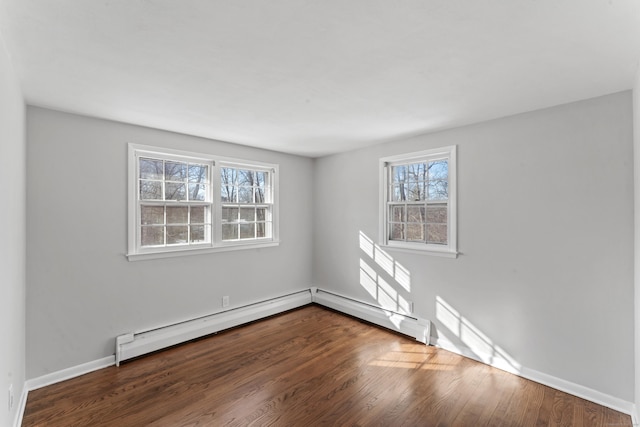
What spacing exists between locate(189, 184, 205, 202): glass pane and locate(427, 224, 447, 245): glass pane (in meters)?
2.85

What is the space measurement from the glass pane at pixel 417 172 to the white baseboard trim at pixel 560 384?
1.94 m

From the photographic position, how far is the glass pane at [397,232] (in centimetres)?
387

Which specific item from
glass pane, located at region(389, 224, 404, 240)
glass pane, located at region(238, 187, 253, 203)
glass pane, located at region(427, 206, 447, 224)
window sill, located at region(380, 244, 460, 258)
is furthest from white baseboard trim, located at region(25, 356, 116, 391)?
glass pane, located at region(427, 206, 447, 224)

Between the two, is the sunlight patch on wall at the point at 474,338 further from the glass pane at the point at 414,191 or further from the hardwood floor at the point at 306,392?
the glass pane at the point at 414,191

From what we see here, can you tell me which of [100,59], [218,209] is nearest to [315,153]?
[218,209]

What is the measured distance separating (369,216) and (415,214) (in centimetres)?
67

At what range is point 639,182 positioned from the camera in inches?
79.9

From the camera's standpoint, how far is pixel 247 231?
13.9 feet

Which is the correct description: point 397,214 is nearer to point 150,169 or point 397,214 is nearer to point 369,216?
point 369,216

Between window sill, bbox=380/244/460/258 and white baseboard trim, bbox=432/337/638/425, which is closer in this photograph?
white baseboard trim, bbox=432/337/638/425

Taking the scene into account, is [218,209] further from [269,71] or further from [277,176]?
[269,71]

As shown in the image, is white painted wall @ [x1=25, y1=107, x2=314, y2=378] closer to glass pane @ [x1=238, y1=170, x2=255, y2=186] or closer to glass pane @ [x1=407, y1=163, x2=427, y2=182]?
glass pane @ [x1=238, y1=170, x2=255, y2=186]

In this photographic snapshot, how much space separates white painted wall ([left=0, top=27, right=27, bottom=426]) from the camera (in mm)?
1599

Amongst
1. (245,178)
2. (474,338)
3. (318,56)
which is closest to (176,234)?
(245,178)
